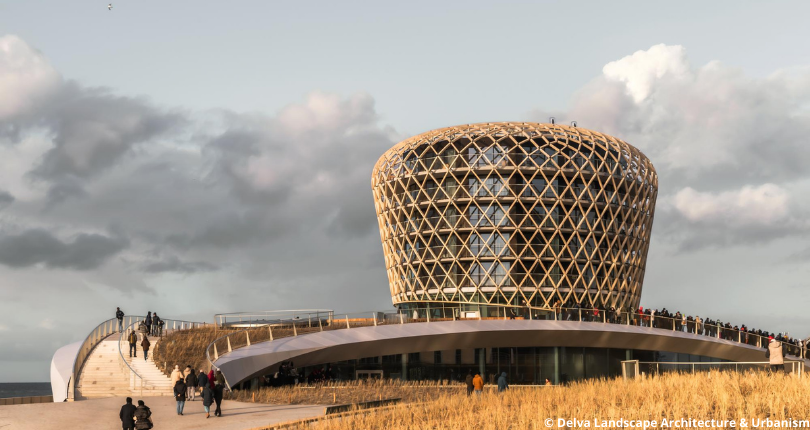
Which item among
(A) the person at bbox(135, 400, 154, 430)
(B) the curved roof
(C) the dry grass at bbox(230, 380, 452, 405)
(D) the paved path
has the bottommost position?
(C) the dry grass at bbox(230, 380, 452, 405)

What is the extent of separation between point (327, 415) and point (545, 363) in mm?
32716

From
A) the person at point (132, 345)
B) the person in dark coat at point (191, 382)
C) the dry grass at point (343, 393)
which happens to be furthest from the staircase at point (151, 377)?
the dry grass at point (343, 393)

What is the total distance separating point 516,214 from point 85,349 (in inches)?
1653

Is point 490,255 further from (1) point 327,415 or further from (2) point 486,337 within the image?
(1) point 327,415

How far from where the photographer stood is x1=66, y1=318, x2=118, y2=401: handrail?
3139 centimetres

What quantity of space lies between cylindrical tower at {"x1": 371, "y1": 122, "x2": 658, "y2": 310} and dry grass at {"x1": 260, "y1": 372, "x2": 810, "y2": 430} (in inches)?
1862

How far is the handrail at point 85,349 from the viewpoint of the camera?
31.4 m

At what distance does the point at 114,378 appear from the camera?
108 feet

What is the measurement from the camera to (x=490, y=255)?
72.2 meters

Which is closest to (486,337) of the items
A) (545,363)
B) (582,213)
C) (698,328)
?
(545,363)

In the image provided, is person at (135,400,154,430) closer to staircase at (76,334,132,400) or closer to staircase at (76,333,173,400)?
staircase at (76,333,173,400)

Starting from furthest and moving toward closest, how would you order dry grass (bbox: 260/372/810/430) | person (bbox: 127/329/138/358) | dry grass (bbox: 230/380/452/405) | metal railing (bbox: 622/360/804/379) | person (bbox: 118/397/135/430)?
person (bbox: 127/329/138/358), dry grass (bbox: 230/380/452/405), metal railing (bbox: 622/360/804/379), person (bbox: 118/397/135/430), dry grass (bbox: 260/372/810/430)

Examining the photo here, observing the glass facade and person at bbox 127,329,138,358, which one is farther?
the glass facade

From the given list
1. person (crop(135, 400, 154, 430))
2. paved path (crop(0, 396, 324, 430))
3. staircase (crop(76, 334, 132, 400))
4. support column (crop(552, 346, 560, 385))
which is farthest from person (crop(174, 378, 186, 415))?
support column (crop(552, 346, 560, 385))
